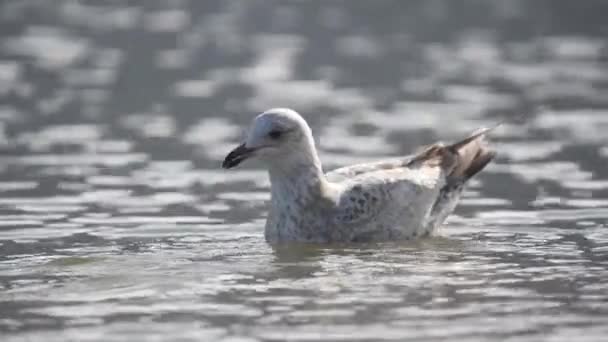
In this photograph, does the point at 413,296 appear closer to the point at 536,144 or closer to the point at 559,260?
the point at 559,260

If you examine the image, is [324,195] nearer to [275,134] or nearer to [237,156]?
[275,134]

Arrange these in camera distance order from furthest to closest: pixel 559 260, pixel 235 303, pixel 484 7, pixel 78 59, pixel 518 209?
pixel 484 7 → pixel 78 59 → pixel 518 209 → pixel 559 260 → pixel 235 303

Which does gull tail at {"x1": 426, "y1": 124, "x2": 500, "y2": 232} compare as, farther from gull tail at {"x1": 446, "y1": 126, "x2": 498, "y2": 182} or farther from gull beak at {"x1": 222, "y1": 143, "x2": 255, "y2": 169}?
gull beak at {"x1": 222, "y1": 143, "x2": 255, "y2": 169}

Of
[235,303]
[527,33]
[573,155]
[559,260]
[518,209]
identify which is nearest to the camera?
[235,303]

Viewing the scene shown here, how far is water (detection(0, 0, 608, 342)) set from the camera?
38.9 ft

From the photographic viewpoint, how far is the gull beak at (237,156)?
1395 cm

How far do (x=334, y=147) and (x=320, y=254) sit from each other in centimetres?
456

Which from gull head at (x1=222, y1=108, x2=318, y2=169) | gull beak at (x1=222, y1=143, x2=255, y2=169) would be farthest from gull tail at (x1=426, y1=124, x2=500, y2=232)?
gull beak at (x1=222, y1=143, x2=255, y2=169)

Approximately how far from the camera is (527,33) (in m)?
25.3

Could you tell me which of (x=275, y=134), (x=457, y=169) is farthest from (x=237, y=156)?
(x=457, y=169)

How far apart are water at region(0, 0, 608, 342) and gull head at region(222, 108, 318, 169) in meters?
0.71

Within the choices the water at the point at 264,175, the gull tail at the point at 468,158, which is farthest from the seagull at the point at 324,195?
the gull tail at the point at 468,158

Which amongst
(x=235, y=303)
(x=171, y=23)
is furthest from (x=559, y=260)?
(x=171, y=23)

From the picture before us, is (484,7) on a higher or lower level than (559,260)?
higher
